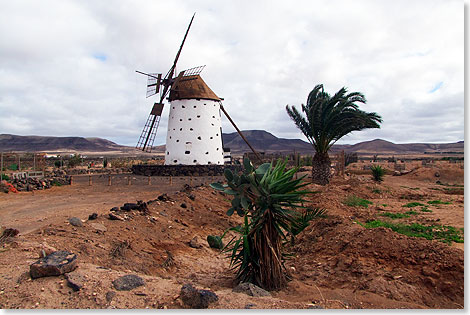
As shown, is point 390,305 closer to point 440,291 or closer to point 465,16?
point 440,291

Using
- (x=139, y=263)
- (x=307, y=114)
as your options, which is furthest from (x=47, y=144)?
(x=139, y=263)

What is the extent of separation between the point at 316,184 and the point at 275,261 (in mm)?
14868

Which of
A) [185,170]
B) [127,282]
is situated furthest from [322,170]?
[127,282]

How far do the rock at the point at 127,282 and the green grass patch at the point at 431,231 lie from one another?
5.93 m

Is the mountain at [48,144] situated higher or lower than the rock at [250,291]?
higher

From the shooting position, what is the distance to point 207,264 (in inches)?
262

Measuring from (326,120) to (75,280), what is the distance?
52.2 ft

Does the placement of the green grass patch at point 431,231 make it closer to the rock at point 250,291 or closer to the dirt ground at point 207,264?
the dirt ground at point 207,264

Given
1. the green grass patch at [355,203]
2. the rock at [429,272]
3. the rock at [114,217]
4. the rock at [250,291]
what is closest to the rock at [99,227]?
the rock at [114,217]

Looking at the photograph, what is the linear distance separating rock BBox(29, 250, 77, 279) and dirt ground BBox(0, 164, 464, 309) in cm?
8

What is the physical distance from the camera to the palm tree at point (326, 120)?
57.0 ft

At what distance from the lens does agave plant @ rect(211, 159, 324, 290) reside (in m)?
4.50

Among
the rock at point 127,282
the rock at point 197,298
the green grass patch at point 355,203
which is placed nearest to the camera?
the rock at point 197,298

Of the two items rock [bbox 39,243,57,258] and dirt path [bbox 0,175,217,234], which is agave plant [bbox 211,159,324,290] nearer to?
rock [bbox 39,243,57,258]
